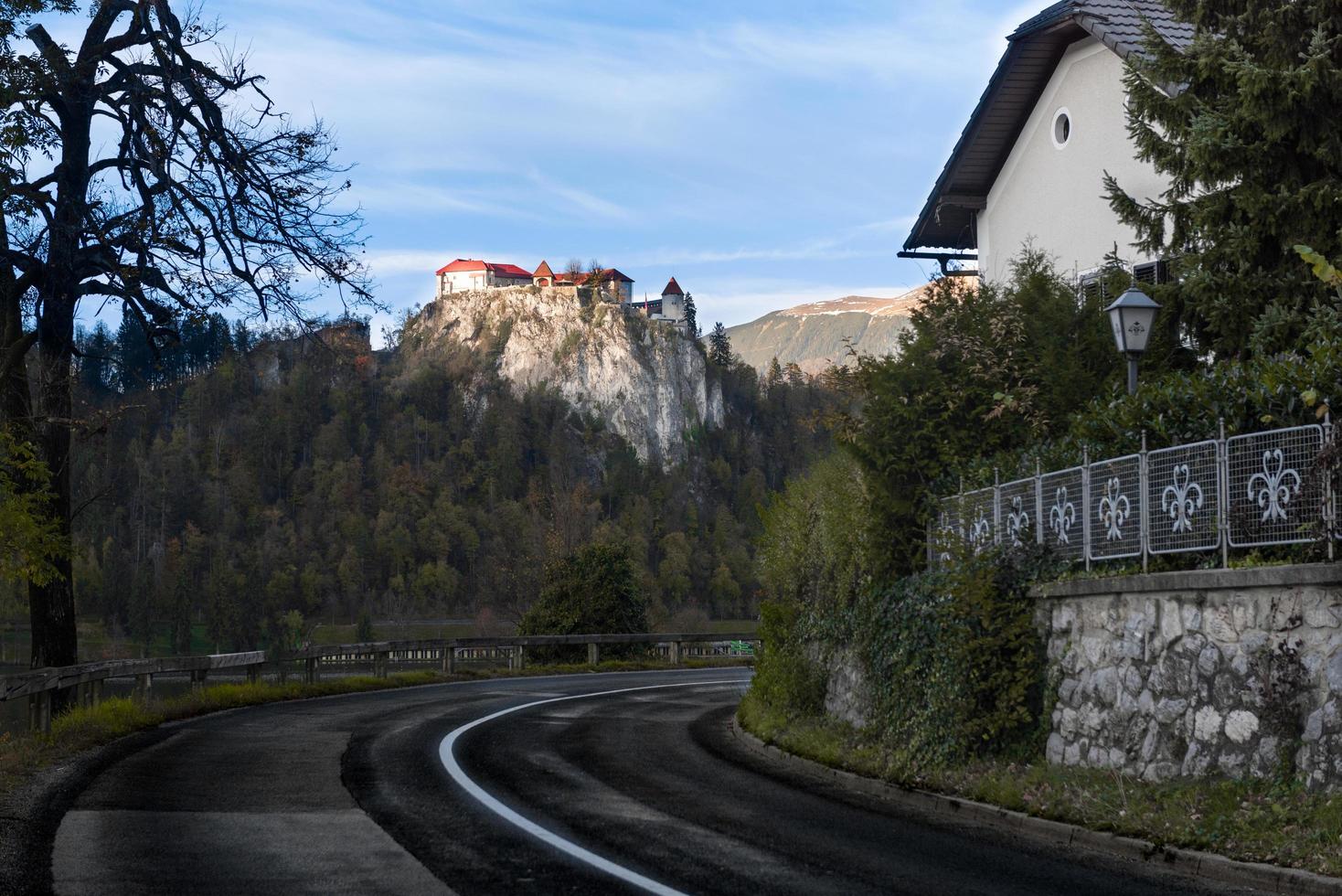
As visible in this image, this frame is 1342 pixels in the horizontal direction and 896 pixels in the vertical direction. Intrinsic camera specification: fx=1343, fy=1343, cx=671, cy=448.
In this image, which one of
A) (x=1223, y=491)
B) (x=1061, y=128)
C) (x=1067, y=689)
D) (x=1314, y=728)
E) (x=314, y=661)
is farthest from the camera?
(x=314, y=661)

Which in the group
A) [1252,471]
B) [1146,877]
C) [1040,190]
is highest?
[1040,190]

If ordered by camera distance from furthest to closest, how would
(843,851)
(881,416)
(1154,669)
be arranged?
1. (881,416)
2. (1154,669)
3. (843,851)

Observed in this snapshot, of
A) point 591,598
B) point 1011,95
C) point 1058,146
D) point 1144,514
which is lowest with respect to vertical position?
point 591,598

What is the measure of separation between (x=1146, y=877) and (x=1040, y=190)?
702 inches

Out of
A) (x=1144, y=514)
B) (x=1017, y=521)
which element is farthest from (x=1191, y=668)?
(x=1017, y=521)

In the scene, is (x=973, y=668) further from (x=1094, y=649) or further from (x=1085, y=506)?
(x=1085, y=506)

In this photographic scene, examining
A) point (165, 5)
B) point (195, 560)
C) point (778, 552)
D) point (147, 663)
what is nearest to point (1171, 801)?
point (778, 552)

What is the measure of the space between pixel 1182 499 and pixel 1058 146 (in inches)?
548

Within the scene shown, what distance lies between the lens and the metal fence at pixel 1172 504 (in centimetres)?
1009

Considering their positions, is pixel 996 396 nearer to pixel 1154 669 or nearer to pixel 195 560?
pixel 1154 669

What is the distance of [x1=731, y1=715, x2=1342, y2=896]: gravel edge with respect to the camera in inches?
317

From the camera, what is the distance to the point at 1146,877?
852 cm

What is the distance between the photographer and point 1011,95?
24641 mm

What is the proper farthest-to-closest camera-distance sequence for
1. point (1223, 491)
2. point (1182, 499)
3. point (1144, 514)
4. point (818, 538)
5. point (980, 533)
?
1. point (818, 538)
2. point (980, 533)
3. point (1144, 514)
4. point (1182, 499)
5. point (1223, 491)
